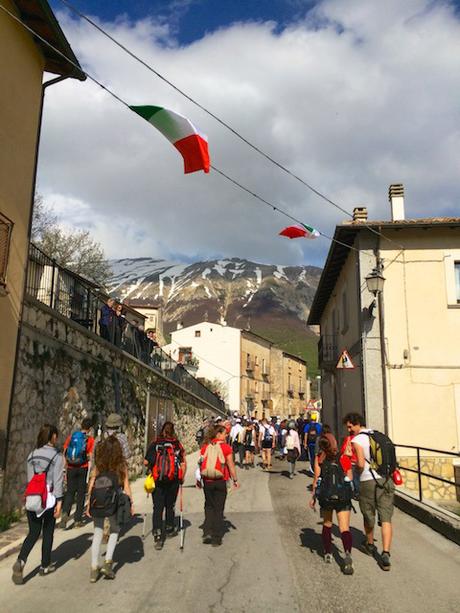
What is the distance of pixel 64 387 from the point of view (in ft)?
33.2

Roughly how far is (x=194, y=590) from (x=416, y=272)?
1324 centimetres

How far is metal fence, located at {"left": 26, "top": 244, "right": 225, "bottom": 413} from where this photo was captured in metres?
9.96

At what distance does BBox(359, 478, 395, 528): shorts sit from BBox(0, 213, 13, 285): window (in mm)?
6129

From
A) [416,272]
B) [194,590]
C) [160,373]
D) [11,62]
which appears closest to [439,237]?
[416,272]

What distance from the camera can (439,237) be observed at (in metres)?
16.2

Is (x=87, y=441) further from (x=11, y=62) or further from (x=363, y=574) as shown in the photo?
(x=11, y=62)

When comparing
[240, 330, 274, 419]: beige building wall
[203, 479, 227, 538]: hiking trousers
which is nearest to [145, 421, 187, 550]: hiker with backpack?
[203, 479, 227, 538]: hiking trousers

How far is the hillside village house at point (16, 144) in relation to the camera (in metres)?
8.10

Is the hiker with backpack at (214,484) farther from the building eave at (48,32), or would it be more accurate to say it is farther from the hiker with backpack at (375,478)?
the building eave at (48,32)

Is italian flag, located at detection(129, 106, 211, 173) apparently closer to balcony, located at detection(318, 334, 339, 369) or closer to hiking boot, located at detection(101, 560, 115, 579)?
hiking boot, located at detection(101, 560, 115, 579)

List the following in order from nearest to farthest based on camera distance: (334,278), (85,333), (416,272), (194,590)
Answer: (194,590), (85,333), (416,272), (334,278)

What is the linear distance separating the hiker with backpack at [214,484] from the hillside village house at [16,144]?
10.5 ft

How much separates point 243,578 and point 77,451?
3.56 metres

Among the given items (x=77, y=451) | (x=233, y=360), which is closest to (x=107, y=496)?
(x=77, y=451)
